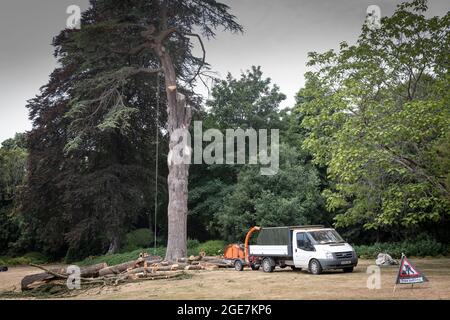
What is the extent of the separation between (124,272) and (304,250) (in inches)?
272

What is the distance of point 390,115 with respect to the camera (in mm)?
17078

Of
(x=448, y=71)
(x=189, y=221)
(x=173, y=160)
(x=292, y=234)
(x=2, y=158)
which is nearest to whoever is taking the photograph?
(x=448, y=71)

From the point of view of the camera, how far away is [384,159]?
16.4 metres

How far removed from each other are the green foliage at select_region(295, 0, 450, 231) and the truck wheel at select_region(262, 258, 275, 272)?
11.6 ft

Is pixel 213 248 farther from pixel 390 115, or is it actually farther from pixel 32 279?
pixel 390 115

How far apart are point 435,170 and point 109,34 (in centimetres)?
1668

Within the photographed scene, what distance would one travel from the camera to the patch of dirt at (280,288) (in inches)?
444

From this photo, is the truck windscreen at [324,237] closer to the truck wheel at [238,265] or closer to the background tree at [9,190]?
the truck wheel at [238,265]

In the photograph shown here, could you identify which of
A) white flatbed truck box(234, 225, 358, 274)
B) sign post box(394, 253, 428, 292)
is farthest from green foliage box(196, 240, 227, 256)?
sign post box(394, 253, 428, 292)

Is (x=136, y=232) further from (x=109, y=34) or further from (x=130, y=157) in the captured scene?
(x=109, y=34)

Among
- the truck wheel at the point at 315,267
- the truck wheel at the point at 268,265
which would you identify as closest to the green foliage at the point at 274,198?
the truck wheel at the point at 268,265

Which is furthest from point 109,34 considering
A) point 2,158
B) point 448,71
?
point 2,158

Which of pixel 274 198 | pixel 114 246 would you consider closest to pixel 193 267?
pixel 274 198

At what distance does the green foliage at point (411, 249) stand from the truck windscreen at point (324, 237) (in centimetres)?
1082
